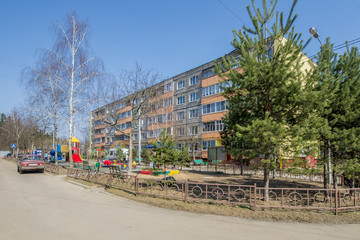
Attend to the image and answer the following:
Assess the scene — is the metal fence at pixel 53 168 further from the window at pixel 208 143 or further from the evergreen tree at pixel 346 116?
the window at pixel 208 143

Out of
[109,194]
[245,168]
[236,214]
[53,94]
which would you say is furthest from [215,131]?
[236,214]

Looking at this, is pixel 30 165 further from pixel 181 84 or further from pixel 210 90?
pixel 181 84

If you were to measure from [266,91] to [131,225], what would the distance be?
20.6 ft

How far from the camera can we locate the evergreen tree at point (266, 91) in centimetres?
849

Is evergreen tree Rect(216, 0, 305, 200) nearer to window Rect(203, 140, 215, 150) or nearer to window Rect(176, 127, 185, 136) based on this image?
window Rect(203, 140, 215, 150)

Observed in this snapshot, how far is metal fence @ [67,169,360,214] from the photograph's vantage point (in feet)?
27.6

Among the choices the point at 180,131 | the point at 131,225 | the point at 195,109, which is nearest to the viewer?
the point at 131,225

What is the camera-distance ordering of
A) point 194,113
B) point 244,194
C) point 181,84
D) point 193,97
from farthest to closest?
point 181,84 → point 193,97 → point 194,113 → point 244,194

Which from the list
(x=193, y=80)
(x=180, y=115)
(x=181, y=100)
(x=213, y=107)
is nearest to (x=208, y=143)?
(x=213, y=107)

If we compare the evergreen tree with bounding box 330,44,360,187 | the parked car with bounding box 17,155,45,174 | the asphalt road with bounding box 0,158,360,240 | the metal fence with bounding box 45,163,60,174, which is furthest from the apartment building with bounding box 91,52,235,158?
the asphalt road with bounding box 0,158,360,240

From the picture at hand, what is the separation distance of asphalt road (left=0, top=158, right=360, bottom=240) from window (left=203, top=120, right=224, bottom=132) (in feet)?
97.3

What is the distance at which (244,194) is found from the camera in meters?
9.43

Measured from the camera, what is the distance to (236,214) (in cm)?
814

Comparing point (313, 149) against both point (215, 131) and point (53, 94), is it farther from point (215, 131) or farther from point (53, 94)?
point (215, 131)
